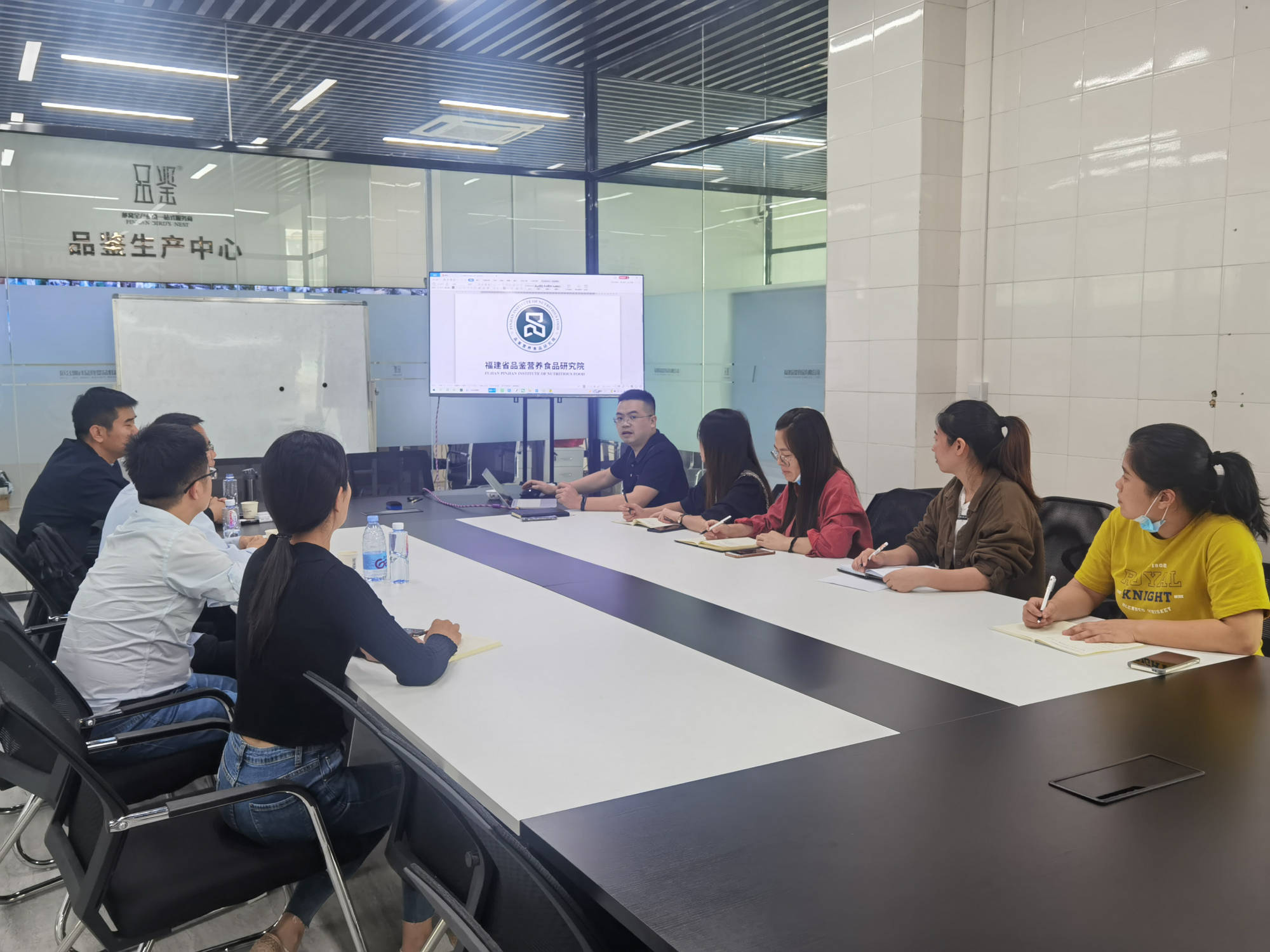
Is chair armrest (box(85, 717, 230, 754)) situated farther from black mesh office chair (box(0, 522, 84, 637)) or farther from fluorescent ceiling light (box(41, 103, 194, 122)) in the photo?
fluorescent ceiling light (box(41, 103, 194, 122))

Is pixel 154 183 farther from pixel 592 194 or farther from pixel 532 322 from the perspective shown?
pixel 592 194

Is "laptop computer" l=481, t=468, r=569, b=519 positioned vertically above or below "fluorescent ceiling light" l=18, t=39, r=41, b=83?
below

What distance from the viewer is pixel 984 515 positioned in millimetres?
3012

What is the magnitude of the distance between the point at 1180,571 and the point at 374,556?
85.4 inches

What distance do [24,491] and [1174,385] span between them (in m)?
5.81

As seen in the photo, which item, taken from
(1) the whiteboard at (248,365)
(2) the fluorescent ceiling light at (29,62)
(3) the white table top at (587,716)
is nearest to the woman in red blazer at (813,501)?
(3) the white table top at (587,716)

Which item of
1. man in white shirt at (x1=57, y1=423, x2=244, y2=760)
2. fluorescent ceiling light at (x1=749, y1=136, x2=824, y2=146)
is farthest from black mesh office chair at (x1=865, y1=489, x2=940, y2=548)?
man in white shirt at (x1=57, y1=423, x2=244, y2=760)

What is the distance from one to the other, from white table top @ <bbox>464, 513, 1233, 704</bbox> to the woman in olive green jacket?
0.21 feet

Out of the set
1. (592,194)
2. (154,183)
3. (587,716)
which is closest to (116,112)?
(154,183)

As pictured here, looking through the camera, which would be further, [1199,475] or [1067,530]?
[1067,530]

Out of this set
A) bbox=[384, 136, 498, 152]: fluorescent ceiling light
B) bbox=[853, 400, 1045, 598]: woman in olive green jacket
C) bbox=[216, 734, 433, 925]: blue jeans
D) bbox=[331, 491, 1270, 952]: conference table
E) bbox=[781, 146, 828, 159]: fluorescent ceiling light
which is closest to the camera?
bbox=[331, 491, 1270, 952]: conference table

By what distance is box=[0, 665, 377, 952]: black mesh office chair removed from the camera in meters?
1.73

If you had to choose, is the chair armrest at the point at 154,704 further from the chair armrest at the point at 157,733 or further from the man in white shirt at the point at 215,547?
the man in white shirt at the point at 215,547

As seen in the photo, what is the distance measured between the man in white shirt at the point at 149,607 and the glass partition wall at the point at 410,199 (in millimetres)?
3400
